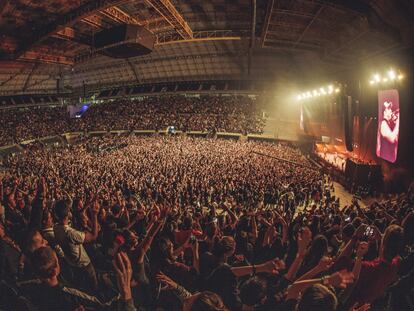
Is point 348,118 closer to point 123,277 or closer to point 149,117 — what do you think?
point 123,277

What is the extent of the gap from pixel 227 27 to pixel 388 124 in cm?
1404

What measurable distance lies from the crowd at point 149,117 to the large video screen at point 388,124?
720 inches

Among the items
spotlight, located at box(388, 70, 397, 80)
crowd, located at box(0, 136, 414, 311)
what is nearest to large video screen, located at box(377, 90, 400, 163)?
spotlight, located at box(388, 70, 397, 80)

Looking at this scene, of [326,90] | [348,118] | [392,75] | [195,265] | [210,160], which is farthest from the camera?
[326,90]

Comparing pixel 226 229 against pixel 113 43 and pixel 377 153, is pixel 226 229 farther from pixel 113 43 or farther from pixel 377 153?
pixel 377 153

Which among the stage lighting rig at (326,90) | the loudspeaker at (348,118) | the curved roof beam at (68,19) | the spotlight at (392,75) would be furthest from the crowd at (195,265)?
the stage lighting rig at (326,90)

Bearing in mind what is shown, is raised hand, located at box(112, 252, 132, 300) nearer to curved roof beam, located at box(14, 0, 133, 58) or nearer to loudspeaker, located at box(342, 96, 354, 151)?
curved roof beam, located at box(14, 0, 133, 58)

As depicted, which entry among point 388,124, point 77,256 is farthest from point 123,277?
point 388,124

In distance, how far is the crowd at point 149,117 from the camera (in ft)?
111

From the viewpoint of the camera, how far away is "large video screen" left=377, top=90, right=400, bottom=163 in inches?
500

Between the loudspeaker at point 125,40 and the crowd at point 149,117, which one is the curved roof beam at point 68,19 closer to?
the loudspeaker at point 125,40

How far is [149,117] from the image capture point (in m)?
37.4

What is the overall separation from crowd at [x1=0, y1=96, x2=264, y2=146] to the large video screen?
18.3 meters

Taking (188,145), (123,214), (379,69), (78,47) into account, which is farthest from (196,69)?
(123,214)
